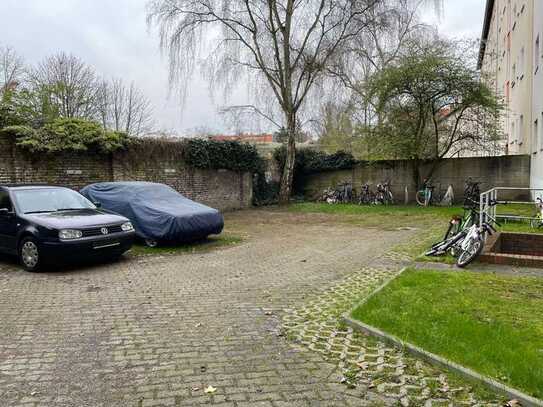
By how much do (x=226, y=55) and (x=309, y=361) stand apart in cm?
1805

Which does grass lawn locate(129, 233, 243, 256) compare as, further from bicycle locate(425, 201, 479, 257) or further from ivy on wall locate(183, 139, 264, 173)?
ivy on wall locate(183, 139, 264, 173)

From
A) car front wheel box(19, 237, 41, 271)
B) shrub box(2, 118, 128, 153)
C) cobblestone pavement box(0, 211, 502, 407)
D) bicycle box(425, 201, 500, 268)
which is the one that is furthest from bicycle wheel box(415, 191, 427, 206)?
car front wheel box(19, 237, 41, 271)

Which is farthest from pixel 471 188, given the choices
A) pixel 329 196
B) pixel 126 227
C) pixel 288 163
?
pixel 126 227

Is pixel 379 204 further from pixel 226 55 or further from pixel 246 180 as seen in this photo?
pixel 226 55

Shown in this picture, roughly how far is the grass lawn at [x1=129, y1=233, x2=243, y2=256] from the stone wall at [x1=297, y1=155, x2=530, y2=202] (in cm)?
1221

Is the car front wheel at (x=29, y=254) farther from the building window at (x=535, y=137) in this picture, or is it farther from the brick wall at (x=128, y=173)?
the building window at (x=535, y=137)

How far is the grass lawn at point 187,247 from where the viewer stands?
9609mm

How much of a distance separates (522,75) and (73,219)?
20.1m

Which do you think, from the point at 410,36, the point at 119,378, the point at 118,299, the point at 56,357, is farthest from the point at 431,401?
the point at 410,36

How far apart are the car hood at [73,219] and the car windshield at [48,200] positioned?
0.29 meters

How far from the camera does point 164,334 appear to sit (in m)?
4.48

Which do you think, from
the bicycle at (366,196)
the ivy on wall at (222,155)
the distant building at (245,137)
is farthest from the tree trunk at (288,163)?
the bicycle at (366,196)

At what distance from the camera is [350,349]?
13.2ft

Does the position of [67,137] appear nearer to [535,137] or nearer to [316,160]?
[316,160]
